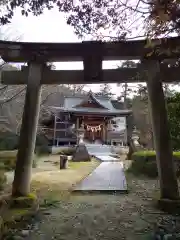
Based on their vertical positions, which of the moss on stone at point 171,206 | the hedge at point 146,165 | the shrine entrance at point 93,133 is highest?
the shrine entrance at point 93,133

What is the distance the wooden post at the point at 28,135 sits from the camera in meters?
5.54

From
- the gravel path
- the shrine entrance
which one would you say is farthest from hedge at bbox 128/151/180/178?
the shrine entrance

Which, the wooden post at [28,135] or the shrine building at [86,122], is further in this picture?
the shrine building at [86,122]

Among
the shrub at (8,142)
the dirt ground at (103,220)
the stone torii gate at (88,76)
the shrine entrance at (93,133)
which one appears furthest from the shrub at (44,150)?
the stone torii gate at (88,76)

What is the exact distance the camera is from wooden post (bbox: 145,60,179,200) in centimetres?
530

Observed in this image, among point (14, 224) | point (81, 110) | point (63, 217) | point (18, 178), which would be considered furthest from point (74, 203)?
point (81, 110)

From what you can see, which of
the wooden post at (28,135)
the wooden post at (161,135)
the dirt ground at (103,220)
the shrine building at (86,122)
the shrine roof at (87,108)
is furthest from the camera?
the shrine roof at (87,108)

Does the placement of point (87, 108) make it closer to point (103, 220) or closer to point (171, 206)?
point (171, 206)

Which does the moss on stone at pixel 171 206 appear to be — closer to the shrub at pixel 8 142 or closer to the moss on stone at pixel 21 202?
the moss on stone at pixel 21 202

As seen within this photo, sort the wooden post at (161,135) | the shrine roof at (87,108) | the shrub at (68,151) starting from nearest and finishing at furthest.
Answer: the wooden post at (161,135) → the shrub at (68,151) → the shrine roof at (87,108)

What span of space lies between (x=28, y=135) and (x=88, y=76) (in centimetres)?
191

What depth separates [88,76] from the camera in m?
5.97

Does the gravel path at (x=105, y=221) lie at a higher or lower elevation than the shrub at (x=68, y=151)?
lower

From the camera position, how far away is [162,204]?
535cm
